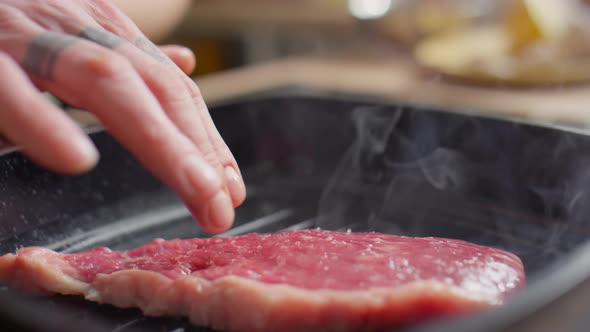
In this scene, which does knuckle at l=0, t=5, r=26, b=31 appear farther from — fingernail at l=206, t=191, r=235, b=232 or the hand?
fingernail at l=206, t=191, r=235, b=232

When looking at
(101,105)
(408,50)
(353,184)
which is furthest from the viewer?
(408,50)

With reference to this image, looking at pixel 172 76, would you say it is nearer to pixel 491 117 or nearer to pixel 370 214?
pixel 370 214

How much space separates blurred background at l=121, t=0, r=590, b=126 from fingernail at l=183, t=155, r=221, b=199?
3.03 ft

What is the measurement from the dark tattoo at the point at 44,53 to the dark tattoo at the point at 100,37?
0.22 feet

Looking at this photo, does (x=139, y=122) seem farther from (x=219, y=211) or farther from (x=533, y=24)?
(x=533, y=24)

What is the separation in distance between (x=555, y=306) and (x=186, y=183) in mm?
435

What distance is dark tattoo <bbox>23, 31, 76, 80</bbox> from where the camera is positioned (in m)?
0.85

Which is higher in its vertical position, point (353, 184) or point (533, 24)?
point (533, 24)

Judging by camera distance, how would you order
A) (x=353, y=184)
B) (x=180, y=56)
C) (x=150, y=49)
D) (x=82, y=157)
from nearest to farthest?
(x=82, y=157) → (x=150, y=49) → (x=180, y=56) → (x=353, y=184)

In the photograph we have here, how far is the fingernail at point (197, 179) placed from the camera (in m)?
0.81

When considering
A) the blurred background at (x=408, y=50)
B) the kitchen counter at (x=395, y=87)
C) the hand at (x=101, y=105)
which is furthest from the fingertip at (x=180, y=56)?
the kitchen counter at (x=395, y=87)

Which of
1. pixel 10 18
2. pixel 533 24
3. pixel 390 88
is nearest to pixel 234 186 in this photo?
pixel 10 18

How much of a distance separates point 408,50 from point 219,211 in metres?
2.35

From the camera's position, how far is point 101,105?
2.73ft
